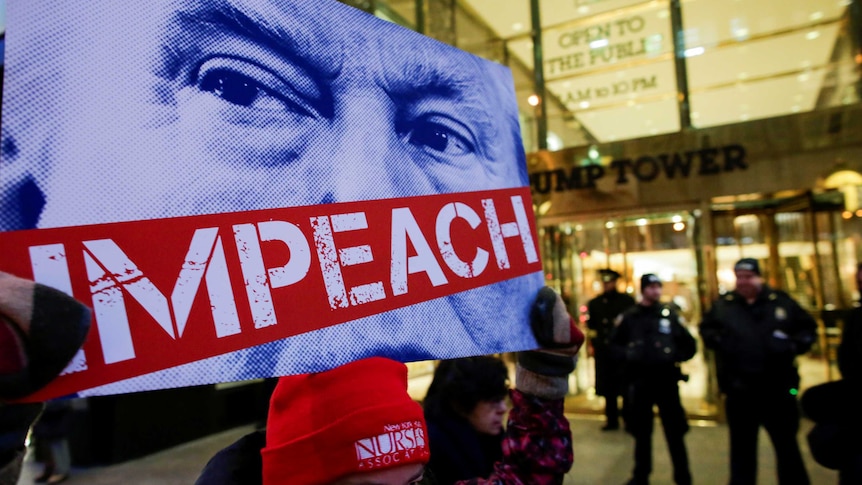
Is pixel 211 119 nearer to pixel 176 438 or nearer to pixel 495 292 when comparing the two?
pixel 495 292

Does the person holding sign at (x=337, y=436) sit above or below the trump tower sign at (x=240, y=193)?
below

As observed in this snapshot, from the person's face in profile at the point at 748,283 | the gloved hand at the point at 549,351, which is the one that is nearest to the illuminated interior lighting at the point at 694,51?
the person's face in profile at the point at 748,283

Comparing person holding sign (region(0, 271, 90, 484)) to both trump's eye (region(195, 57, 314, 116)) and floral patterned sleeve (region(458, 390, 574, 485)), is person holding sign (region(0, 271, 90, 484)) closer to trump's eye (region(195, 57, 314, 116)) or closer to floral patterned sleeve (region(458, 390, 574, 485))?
trump's eye (region(195, 57, 314, 116))

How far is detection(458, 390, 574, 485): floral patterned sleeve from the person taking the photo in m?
1.44

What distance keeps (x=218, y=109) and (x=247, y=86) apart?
0.22 feet

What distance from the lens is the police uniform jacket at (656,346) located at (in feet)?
16.1

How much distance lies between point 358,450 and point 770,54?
809cm

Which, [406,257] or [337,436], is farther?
[406,257]

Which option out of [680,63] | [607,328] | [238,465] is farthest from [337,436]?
[680,63]

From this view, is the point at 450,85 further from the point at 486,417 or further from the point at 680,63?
the point at 680,63

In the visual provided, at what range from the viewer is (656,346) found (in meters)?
4.90

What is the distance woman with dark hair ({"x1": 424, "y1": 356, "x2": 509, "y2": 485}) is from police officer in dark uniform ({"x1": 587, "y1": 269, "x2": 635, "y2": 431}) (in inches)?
180

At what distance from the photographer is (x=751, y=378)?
4.26 metres

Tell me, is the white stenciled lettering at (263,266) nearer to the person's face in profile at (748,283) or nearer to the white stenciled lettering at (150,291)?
the white stenciled lettering at (150,291)
